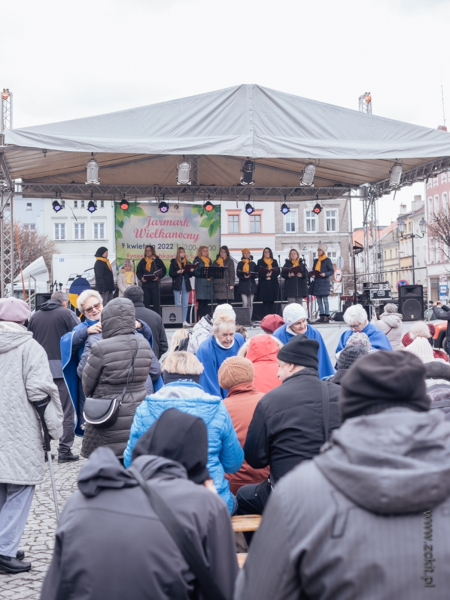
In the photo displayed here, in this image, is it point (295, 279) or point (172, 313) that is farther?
point (295, 279)

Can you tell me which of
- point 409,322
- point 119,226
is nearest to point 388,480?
point 409,322

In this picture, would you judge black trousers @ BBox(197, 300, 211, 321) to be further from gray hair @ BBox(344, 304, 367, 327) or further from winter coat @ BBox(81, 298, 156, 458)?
winter coat @ BBox(81, 298, 156, 458)

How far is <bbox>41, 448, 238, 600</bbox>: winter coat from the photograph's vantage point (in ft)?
5.61

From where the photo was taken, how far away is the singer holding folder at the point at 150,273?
13727 millimetres

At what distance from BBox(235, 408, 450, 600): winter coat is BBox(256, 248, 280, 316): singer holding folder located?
42.2ft

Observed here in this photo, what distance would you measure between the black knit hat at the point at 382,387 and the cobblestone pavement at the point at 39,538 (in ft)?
9.81

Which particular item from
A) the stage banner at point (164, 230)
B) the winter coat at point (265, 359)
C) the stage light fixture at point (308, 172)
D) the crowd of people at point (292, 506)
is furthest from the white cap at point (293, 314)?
the stage banner at point (164, 230)

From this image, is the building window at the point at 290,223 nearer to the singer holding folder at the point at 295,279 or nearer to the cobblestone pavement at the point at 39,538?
the singer holding folder at the point at 295,279

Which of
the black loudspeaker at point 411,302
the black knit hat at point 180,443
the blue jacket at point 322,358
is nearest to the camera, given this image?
the black knit hat at point 180,443

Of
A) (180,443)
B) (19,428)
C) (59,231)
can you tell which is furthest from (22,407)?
(59,231)

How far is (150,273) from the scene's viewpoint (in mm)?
13922

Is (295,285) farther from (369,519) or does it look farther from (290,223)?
(290,223)

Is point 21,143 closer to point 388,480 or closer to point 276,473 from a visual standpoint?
point 276,473

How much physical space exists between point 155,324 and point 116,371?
2.92 m
